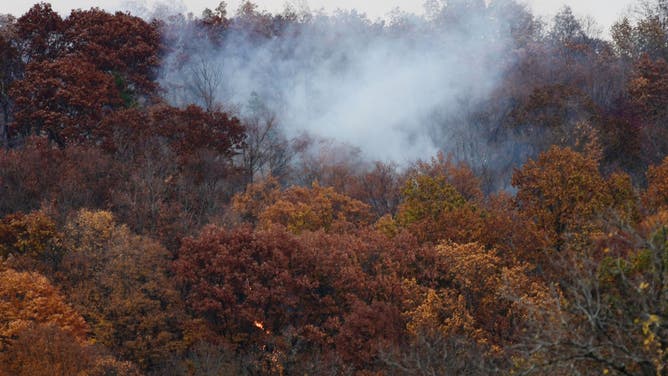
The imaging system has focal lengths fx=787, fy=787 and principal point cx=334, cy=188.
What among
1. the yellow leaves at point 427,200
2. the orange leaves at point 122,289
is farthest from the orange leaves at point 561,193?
the orange leaves at point 122,289

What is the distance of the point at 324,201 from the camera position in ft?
166

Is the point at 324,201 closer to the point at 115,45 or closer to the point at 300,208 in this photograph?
the point at 300,208

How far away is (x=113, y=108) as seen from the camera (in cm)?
5688

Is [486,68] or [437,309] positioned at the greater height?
[486,68]

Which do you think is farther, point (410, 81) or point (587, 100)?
point (410, 81)

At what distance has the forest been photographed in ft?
96.5

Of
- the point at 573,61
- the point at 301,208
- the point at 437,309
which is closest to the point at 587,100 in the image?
the point at 573,61

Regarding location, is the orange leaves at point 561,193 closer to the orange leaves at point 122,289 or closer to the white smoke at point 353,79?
the orange leaves at point 122,289

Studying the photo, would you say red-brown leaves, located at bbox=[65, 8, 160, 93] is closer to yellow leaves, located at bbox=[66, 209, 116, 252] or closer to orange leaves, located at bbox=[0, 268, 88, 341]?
yellow leaves, located at bbox=[66, 209, 116, 252]

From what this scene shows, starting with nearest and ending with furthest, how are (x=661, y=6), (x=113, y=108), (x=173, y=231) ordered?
1. (x=173, y=231)
2. (x=113, y=108)
3. (x=661, y=6)

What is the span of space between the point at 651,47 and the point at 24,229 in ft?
200

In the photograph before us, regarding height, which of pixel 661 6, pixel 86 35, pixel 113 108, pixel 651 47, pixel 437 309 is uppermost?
pixel 661 6

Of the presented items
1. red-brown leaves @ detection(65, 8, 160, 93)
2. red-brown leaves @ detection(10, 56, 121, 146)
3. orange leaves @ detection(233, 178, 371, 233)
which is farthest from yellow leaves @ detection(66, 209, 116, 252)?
red-brown leaves @ detection(65, 8, 160, 93)

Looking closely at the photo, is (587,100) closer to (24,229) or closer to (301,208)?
(301,208)
